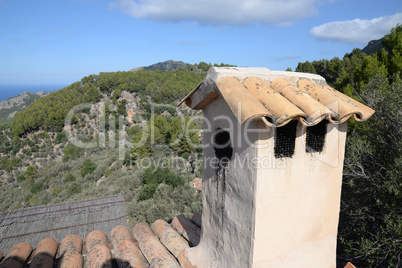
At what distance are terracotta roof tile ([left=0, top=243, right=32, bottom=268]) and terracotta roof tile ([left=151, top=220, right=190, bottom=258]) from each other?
178 centimetres

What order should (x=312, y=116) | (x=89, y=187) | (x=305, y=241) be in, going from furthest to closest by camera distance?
(x=89, y=187) → (x=305, y=241) → (x=312, y=116)

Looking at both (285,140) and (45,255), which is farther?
(45,255)

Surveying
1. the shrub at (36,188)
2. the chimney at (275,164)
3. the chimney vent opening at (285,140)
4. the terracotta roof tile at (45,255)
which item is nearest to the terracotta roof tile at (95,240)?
the terracotta roof tile at (45,255)

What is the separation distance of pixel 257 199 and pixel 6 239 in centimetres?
1010

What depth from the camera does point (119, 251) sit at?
3.37 meters

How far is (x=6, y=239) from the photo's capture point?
28.5 feet

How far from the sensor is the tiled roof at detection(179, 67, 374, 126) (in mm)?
1905

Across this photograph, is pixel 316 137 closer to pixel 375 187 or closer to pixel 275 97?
pixel 275 97

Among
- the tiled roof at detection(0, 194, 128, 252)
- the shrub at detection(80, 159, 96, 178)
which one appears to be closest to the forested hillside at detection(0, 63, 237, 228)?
the shrub at detection(80, 159, 96, 178)

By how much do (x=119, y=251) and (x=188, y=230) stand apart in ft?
3.53

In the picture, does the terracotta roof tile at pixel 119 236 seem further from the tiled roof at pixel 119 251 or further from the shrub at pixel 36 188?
the shrub at pixel 36 188

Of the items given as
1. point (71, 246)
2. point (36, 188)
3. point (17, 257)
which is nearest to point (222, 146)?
point (71, 246)

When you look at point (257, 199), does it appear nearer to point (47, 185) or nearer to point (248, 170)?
point (248, 170)

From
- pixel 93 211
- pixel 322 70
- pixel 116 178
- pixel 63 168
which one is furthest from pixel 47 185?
pixel 322 70
